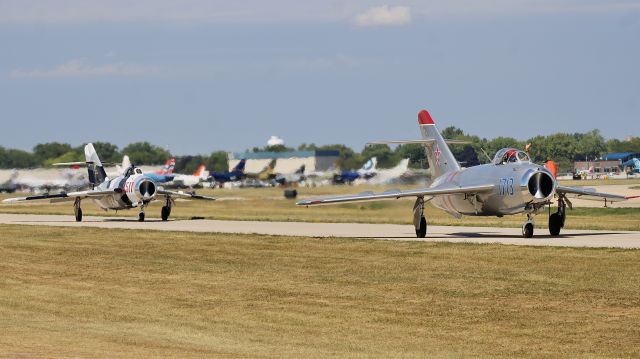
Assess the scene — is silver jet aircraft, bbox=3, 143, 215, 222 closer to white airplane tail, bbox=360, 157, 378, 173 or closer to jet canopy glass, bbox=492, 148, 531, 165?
white airplane tail, bbox=360, 157, 378, 173

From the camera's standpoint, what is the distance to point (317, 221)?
50.7 metres

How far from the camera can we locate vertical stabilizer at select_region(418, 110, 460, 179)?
40.4m

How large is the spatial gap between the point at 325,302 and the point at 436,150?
2079cm

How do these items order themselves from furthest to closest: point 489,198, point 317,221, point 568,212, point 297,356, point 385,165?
point 385,165 < point 568,212 < point 317,221 < point 489,198 < point 297,356

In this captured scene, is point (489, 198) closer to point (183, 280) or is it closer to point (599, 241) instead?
point (599, 241)

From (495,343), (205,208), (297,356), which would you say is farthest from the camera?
(205,208)

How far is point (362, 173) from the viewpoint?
72562 mm

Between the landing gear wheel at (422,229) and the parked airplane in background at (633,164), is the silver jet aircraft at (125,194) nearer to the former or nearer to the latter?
the landing gear wheel at (422,229)

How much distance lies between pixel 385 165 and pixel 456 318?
44363 mm

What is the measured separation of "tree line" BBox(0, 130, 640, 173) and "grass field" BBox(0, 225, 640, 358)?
11825 mm

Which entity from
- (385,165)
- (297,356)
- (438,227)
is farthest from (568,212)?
(297,356)

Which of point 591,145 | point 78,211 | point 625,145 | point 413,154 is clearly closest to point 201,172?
point 625,145

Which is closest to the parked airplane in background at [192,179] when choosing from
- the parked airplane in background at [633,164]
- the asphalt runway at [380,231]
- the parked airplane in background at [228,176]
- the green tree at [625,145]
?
the parked airplane in background at [228,176]

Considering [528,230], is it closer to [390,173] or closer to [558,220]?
[558,220]
